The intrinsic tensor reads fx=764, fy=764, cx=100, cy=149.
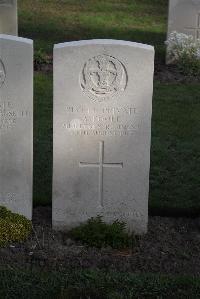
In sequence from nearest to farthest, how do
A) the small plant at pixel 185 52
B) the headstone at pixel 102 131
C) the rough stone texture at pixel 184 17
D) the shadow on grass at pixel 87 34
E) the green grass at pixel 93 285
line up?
the green grass at pixel 93 285, the headstone at pixel 102 131, the small plant at pixel 185 52, the rough stone texture at pixel 184 17, the shadow on grass at pixel 87 34

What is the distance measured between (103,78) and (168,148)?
272 cm

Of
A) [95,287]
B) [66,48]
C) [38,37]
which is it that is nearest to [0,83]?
[66,48]

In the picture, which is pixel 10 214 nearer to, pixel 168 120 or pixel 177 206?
pixel 177 206

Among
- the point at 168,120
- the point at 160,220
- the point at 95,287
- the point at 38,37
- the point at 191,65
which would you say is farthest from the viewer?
the point at 38,37

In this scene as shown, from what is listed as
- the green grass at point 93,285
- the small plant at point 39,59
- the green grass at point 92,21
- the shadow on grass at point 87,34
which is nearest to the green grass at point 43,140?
the small plant at point 39,59

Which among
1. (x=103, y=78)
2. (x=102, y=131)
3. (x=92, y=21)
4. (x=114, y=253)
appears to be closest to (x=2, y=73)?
Result: (x=103, y=78)

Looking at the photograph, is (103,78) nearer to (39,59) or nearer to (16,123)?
(16,123)

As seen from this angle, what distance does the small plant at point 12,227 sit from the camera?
6309 mm

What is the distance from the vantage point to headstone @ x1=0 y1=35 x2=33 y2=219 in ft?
20.3

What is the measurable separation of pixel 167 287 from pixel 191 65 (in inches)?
263

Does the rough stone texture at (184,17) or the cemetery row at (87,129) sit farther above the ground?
the rough stone texture at (184,17)

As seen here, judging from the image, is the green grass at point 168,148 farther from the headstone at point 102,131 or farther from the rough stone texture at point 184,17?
the rough stone texture at point 184,17

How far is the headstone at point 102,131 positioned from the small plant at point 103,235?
0.16 m

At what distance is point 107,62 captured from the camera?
6199mm
